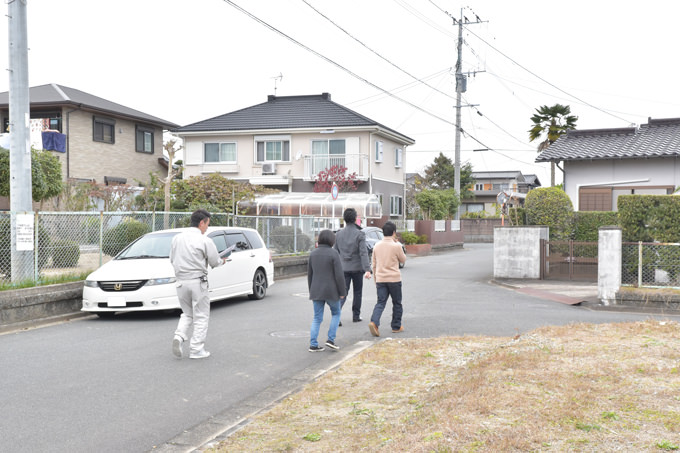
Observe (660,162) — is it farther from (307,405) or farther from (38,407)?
(38,407)

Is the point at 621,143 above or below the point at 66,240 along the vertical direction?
above

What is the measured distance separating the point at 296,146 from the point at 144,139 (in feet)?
29.5

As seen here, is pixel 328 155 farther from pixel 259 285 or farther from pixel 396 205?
pixel 259 285

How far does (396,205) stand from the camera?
130 feet

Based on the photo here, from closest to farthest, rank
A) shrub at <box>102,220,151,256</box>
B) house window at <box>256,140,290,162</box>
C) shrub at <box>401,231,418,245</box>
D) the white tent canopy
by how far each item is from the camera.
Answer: shrub at <box>102,220,151,256</box> → the white tent canopy → shrub at <box>401,231,418,245</box> → house window at <box>256,140,290,162</box>

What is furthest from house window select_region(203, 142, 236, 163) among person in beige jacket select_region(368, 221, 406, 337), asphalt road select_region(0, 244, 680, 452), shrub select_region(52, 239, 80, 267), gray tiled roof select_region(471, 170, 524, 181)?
gray tiled roof select_region(471, 170, 524, 181)

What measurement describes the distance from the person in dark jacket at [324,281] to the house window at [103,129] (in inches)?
1098

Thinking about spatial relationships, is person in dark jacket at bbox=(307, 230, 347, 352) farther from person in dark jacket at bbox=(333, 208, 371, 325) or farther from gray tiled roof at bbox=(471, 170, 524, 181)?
gray tiled roof at bbox=(471, 170, 524, 181)

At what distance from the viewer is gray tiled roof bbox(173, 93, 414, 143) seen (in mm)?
35625

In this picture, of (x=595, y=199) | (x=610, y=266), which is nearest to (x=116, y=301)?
(x=610, y=266)

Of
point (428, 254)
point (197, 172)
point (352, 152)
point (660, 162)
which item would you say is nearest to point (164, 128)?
point (197, 172)

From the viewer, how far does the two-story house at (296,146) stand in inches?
1389

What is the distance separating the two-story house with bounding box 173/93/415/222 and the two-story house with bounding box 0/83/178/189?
6.93 feet

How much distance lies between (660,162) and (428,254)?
14.8m
